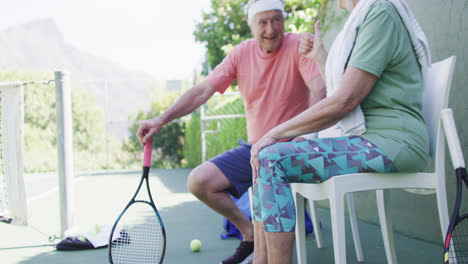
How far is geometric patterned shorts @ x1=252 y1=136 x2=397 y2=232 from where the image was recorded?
1.54 m

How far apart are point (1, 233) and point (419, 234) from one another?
3.48m

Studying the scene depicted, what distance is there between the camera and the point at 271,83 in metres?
2.55

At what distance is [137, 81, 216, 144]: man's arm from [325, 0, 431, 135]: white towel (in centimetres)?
100

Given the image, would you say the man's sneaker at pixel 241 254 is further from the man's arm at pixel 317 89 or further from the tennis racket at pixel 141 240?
the man's arm at pixel 317 89

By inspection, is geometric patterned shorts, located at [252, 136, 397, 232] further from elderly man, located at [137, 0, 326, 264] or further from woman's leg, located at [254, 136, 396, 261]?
elderly man, located at [137, 0, 326, 264]

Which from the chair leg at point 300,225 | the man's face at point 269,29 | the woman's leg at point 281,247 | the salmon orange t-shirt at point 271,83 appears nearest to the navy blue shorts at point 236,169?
the salmon orange t-shirt at point 271,83

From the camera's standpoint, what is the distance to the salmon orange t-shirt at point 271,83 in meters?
2.51

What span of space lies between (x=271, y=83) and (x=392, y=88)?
101cm

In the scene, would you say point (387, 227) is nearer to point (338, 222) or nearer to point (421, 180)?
point (421, 180)

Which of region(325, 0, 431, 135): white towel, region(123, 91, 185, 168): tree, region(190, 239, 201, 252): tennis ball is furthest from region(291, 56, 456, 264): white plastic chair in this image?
region(123, 91, 185, 168): tree

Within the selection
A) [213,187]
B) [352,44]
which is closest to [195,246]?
[213,187]

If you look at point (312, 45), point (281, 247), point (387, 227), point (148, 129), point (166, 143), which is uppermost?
point (312, 45)

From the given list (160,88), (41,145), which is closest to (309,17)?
(160,88)

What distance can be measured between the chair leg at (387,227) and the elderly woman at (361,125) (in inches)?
24.5
